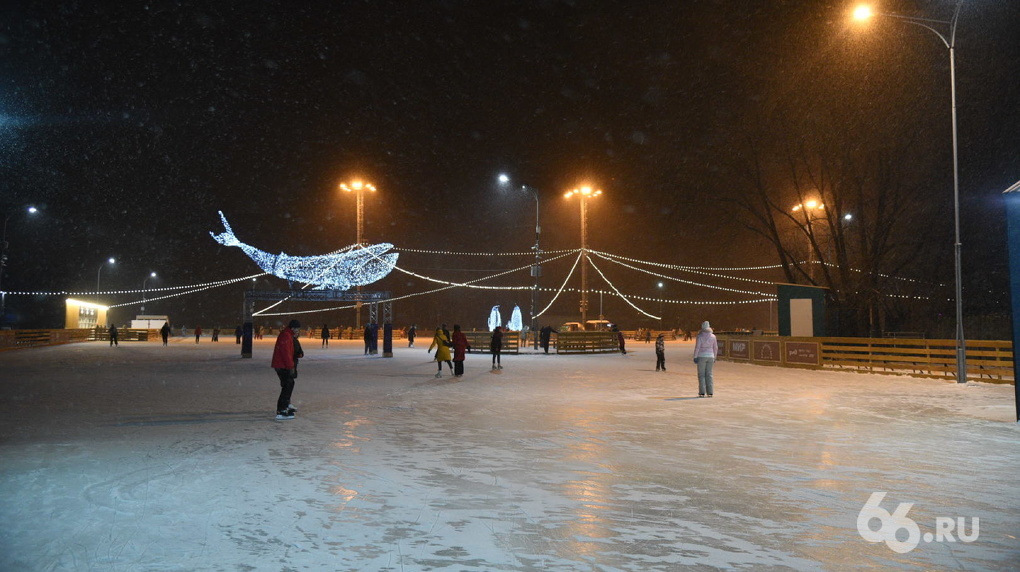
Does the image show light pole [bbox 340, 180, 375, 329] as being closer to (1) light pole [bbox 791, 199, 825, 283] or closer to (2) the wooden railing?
(2) the wooden railing

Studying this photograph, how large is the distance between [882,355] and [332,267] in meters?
25.2

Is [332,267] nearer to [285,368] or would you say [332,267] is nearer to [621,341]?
[621,341]

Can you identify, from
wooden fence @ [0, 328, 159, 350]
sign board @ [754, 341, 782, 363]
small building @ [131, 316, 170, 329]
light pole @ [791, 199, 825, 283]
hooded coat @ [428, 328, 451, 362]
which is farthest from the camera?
small building @ [131, 316, 170, 329]

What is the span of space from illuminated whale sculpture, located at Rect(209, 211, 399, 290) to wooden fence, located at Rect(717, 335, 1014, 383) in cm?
1846

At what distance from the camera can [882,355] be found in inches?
881

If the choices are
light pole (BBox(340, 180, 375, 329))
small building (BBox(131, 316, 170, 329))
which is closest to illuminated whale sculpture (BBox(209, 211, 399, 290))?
light pole (BBox(340, 180, 375, 329))

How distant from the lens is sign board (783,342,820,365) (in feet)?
79.9

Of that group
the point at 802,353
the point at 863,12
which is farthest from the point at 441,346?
the point at 802,353

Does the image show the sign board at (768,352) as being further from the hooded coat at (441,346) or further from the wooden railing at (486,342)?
the hooded coat at (441,346)

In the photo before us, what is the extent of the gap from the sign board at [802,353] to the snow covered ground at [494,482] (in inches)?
435

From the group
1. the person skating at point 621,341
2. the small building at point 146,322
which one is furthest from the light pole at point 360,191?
the small building at point 146,322

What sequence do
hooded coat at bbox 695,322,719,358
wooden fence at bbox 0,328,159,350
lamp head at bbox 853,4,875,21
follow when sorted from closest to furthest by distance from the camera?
hooded coat at bbox 695,322,719,358 < lamp head at bbox 853,4,875,21 < wooden fence at bbox 0,328,159,350

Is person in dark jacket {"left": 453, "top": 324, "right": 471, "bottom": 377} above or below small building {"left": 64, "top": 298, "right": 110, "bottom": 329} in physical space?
below

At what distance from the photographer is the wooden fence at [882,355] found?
1886 centimetres
